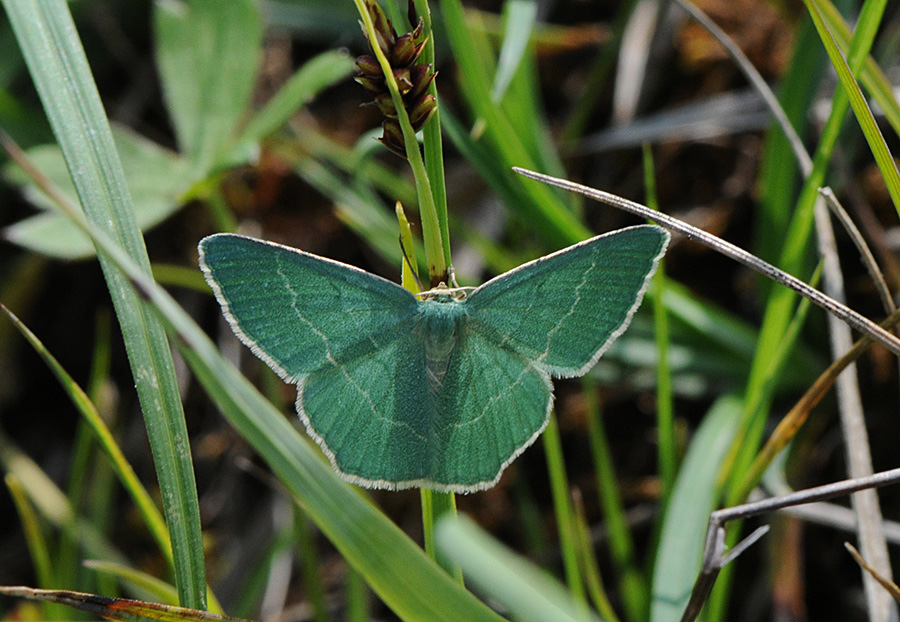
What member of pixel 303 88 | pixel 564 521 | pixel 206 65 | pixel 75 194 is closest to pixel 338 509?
pixel 564 521

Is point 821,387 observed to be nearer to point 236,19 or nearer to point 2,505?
point 236,19

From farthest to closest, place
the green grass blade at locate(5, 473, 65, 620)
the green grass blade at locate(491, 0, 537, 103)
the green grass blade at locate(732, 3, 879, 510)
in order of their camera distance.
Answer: the green grass blade at locate(491, 0, 537, 103), the green grass blade at locate(5, 473, 65, 620), the green grass blade at locate(732, 3, 879, 510)

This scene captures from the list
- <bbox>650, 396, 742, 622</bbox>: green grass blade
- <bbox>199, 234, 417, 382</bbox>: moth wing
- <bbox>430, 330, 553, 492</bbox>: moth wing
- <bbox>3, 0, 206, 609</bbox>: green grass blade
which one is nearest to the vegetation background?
<bbox>650, 396, 742, 622</bbox>: green grass blade

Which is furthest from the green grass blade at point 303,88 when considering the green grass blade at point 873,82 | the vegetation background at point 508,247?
the green grass blade at point 873,82

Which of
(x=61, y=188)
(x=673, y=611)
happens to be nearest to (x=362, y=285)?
(x=673, y=611)

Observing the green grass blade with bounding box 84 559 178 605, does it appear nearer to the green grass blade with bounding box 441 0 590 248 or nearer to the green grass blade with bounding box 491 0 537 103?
the green grass blade with bounding box 441 0 590 248

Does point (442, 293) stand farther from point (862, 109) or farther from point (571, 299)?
point (862, 109)

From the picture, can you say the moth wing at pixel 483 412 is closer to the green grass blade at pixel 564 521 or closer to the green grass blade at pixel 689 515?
the green grass blade at pixel 564 521
